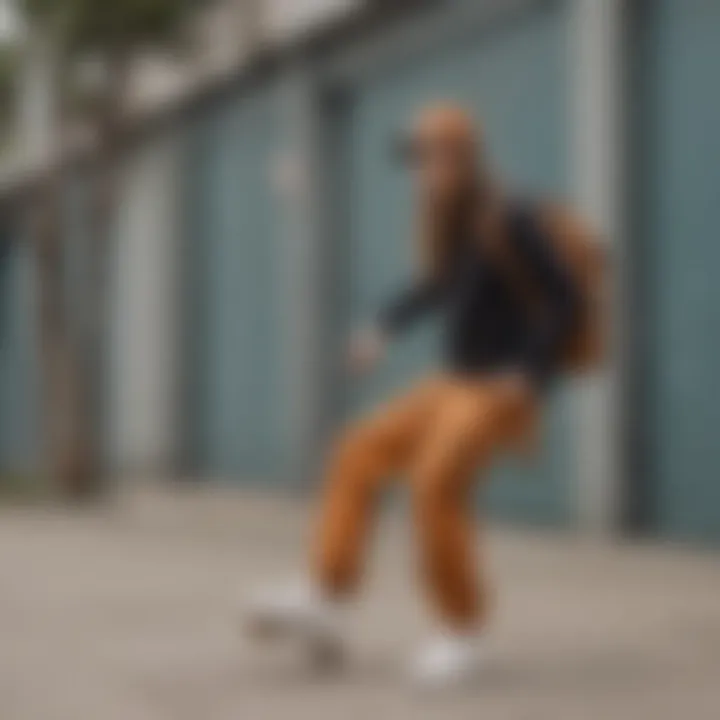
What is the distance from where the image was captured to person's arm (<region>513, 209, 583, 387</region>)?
5.71 metres

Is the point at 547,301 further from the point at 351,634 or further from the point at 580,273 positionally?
the point at 351,634

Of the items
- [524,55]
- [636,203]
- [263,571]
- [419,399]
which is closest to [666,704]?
[419,399]

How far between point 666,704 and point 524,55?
7.33 meters

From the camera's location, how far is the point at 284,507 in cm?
1405

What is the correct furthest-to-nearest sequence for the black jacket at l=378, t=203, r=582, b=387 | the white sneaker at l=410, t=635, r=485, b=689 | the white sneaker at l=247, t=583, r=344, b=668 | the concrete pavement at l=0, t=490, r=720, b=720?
the white sneaker at l=247, t=583, r=344, b=668, the black jacket at l=378, t=203, r=582, b=387, the white sneaker at l=410, t=635, r=485, b=689, the concrete pavement at l=0, t=490, r=720, b=720

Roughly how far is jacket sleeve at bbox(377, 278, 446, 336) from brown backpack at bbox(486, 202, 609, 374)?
Result: 0.23 metres

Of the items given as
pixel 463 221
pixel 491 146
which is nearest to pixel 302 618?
pixel 463 221

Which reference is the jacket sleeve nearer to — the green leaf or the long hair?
the long hair

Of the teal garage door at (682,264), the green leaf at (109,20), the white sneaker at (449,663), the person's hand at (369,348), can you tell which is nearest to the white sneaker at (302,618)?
the white sneaker at (449,663)

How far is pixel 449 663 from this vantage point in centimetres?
568

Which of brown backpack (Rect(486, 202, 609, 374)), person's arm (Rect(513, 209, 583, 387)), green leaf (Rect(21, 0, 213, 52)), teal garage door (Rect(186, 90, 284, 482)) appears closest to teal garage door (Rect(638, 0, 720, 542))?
green leaf (Rect(21, 0, 213, 52))

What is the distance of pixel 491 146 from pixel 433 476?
691 centimetres

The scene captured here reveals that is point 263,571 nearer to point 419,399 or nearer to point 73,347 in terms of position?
point 419,399

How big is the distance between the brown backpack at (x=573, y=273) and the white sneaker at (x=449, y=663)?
0.80m
